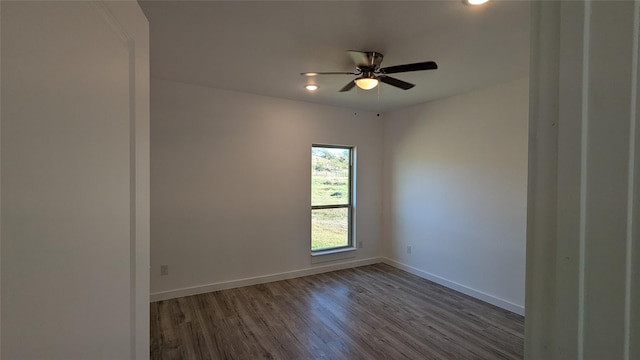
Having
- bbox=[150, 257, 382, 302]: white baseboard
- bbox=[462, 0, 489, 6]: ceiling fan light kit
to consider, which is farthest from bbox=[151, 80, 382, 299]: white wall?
bbox=[462, 0, 489, 6]: ceiling fan light kit

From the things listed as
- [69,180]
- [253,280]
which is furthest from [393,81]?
[253,280]

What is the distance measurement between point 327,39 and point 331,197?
269 cm

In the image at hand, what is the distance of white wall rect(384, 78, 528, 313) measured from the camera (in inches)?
126

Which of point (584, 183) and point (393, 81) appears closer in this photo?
point (584, 183)

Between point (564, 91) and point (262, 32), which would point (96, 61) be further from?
point (262, 32)

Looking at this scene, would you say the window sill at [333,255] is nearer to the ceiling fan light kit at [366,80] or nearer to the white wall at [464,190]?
the white wall at [464,190]

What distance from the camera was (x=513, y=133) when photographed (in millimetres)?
3193

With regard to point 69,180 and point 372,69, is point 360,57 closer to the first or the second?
point 372,69

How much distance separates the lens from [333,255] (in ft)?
14.9

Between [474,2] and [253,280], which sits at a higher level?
[474,2]

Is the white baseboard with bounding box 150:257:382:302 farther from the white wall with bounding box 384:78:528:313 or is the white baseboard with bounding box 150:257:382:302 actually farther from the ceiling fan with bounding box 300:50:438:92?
the ceiling fan with bounding box 300:50:438:92

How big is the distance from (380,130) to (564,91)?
4.62 metres

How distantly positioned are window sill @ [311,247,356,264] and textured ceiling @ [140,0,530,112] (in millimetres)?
2452

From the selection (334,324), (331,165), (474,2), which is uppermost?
(474,2)
